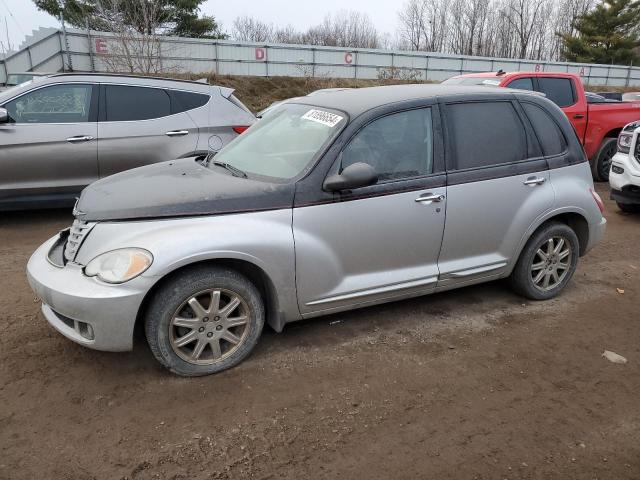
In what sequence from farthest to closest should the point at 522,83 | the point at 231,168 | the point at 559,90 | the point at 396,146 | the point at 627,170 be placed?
the point at 559,90
the point at 522,83
the point at 627,170
the point at 231,168
the point at 396,146

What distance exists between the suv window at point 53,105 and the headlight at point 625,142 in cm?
709

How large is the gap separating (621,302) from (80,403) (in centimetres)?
431

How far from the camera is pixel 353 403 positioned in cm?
305

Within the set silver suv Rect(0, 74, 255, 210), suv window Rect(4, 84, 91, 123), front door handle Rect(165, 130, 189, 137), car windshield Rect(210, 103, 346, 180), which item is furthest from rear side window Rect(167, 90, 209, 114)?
car windshield Rect(210, 103, 346, 180)

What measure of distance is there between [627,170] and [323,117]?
17.2 ft

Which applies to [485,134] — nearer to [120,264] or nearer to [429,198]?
[429,198]

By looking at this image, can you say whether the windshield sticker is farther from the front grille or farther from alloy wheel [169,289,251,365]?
the front grille

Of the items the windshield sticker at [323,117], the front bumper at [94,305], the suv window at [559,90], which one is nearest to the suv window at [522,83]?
the suv window at [559,90]

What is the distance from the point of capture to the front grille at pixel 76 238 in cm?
319

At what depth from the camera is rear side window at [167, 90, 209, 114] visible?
686 cm

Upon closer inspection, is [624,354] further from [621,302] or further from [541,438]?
[541,438]

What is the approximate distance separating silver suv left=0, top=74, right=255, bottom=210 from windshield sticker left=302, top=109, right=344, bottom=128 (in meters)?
3.23

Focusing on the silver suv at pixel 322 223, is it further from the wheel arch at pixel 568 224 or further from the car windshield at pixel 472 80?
the car windshield at pixel 472 80

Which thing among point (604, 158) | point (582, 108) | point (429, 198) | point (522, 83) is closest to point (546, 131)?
point (429, 198)
